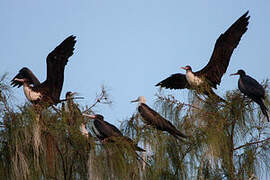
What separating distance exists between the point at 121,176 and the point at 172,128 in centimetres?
87

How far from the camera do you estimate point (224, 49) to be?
647cm

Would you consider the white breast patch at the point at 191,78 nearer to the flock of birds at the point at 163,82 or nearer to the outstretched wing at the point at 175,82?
the flock of birds at the point at 163,82

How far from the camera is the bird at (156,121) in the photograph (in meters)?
4.46

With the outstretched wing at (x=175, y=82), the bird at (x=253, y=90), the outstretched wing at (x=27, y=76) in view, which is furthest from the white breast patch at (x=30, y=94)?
the bird at (x=253, y=90)

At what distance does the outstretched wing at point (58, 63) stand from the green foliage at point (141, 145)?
139 cm

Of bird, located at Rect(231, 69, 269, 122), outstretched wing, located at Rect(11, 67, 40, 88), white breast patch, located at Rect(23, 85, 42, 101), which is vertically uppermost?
outstretched wing, located at Rect(11, 67, 40, 88)

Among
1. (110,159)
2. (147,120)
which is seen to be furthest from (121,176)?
(147,120)

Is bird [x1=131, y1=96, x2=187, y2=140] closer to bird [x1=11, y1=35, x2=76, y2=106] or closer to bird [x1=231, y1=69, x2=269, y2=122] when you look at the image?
bird [x1=231, y1=69, x2=269, y2=122]

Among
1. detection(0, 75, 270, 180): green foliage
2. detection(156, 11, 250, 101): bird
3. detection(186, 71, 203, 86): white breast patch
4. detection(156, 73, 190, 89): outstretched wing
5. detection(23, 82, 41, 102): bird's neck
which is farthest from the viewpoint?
detection(156, 73, 190, 89): outstretched wing

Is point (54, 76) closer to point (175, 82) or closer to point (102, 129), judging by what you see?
point (102, 129)

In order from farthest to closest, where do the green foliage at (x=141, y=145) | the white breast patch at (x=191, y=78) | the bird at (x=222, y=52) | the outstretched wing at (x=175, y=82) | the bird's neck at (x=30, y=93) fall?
the outstretched wing at (x=175, y=82)
the bird at (x=222, y=52)
the bird's neck at (x=30, y=93)
the white breast patch at (x=191, y=78)
the green foliage at (x=141, y=145)

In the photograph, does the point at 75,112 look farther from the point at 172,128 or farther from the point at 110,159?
the point at 172,128

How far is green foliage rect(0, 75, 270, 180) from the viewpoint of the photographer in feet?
12.4

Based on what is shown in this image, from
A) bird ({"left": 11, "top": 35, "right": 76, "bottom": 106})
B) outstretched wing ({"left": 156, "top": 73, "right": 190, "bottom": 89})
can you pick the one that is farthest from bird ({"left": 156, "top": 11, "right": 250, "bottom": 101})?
bird ({"left": 11, "top": 35, "right": 76, "bottom": 106})
